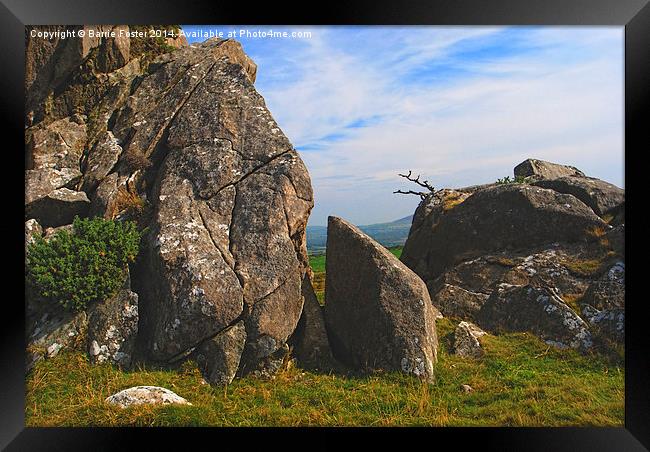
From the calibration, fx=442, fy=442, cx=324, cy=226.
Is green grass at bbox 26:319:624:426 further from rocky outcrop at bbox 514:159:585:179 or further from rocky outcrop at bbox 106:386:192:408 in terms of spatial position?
rocky outcrop at bbox 514:159:585:179

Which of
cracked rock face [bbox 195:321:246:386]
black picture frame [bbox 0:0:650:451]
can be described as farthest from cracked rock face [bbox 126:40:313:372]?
black picture frame [bbox 0:0:650:451]

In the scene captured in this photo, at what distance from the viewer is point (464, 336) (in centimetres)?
1269

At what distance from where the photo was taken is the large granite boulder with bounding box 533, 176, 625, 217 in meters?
16.1

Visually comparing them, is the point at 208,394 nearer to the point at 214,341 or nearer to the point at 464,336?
the point at 214,341

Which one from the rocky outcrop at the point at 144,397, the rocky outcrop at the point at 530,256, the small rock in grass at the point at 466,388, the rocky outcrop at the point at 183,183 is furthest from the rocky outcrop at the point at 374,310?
the rocky outcrop at the point at 144,397

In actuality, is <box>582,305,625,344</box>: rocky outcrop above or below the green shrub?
below

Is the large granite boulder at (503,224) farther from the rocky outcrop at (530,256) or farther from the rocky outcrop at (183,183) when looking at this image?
the rocky outcrop at (183,183)

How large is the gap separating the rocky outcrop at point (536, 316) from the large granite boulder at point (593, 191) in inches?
181

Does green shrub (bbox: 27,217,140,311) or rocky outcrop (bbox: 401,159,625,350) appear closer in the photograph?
green shrub (bbox: 27,217,140,311)

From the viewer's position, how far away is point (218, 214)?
41.1 feet

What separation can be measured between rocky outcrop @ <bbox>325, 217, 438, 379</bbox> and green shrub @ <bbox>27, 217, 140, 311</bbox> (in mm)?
5723

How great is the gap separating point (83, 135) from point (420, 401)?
13.1m

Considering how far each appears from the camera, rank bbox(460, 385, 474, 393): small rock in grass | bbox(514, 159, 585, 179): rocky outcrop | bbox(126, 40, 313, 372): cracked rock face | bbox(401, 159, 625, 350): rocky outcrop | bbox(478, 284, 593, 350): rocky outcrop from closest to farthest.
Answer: bbox(460, 385, 474, 393): small rock in grass → bbox(126, 40, 313, 372): cracked rock face → bbox(478, 284, 593, 350): rocky outcrop → bbox(401, 159, 625, 350): rocky outcrop → bbox(514, 159, 585, 179): rocky outcrop
